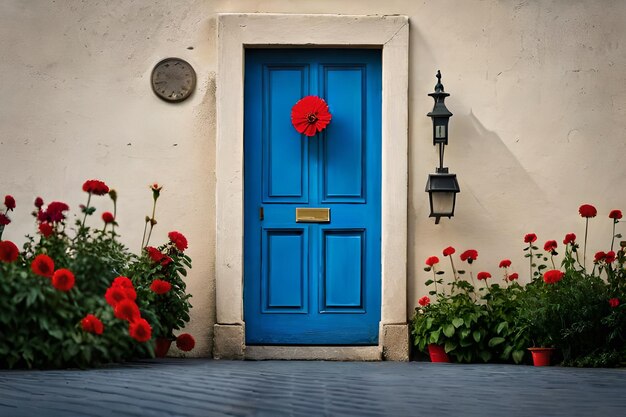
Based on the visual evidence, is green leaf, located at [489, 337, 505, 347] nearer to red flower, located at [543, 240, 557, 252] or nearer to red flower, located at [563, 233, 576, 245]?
red flower, located at [543, 240, 557, 252]

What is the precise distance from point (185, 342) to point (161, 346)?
221 mm

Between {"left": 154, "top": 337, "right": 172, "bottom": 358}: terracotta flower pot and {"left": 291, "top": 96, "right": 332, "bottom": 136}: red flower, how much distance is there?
1.94 metres

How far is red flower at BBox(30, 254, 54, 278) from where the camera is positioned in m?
6.26

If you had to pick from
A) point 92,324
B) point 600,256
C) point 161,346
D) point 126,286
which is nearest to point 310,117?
point 161,346

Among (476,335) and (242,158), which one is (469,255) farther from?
(242,158)

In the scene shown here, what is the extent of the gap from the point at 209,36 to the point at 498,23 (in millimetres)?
2325

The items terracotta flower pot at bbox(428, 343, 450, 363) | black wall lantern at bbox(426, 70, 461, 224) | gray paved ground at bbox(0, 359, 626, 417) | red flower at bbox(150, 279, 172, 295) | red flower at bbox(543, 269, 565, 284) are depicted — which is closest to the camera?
gray paved ground at bbox(0, 359, 626, 417)

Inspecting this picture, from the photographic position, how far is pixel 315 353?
826cm

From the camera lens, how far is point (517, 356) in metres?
7.82

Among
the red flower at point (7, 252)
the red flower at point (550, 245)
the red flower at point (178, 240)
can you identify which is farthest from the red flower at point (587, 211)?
the red flower at point (7, 252)

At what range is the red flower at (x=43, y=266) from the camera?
20.5ft

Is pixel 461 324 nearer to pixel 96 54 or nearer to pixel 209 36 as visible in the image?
pixel 209 36

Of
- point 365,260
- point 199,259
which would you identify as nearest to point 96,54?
point 199,259

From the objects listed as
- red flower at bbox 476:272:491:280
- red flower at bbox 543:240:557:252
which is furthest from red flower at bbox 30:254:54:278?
red flower at bbox 543:240:557:252
